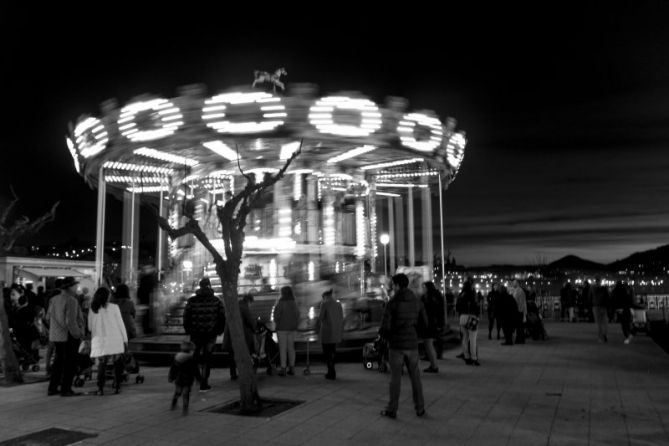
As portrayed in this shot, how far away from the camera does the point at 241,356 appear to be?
23.5 feet

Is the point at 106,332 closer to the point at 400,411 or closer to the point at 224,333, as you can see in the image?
the point at 224,333

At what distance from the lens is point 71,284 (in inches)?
332

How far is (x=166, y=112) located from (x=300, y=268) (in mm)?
5826

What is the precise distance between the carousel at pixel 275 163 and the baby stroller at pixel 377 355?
4.31 metres

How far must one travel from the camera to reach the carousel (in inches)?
489

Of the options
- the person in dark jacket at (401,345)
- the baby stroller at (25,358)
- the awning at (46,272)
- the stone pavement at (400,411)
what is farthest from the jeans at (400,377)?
the awning at (46,272)

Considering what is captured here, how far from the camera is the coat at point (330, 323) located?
9.51 metres

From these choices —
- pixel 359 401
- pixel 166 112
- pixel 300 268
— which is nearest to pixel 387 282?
pixel 300 268

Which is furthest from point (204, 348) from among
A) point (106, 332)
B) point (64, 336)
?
point (64, 336)

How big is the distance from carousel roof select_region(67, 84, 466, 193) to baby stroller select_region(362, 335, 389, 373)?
3.99 metres

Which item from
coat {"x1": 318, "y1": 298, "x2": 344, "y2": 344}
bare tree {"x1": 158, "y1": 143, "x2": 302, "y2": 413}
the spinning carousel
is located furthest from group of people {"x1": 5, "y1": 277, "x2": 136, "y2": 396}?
the spinning carousel

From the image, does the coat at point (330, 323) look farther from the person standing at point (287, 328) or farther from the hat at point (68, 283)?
the hat at point (68, 283)

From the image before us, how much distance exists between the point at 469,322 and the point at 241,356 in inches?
208

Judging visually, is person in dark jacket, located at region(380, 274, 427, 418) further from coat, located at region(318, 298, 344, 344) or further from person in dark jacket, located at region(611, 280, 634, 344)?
person in dark jacket, located at region(611, 280, 634, 344)
